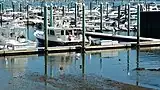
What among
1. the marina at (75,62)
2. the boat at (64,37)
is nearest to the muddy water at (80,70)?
the marina at (75,62)

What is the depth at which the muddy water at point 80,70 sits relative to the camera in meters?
26.1

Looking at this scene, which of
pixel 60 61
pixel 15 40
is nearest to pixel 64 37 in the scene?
pixel 15 40

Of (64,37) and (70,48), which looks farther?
(64,37)

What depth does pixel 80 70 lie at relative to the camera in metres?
31.6

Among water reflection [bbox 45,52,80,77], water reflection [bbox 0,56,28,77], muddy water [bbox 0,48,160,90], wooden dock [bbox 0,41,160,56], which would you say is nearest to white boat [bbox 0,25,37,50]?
wooden dock [bbox 0,41,160,56]

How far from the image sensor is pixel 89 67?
33031 millimetres

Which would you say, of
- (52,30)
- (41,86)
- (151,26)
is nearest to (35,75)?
(41,86)

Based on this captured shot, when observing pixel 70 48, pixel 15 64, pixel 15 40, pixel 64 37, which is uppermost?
pixel 64 37

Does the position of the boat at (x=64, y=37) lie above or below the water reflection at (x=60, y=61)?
above

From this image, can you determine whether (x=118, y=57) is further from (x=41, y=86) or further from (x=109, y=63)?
(x=41, y=86)

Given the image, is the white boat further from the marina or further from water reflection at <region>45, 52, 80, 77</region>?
water reflection at <region>45, 52, 80, 77</region>

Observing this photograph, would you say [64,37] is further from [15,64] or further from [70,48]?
[15,64]

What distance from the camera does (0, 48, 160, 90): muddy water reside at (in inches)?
1028

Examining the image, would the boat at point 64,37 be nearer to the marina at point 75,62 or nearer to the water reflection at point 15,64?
the marina at point 75,62
